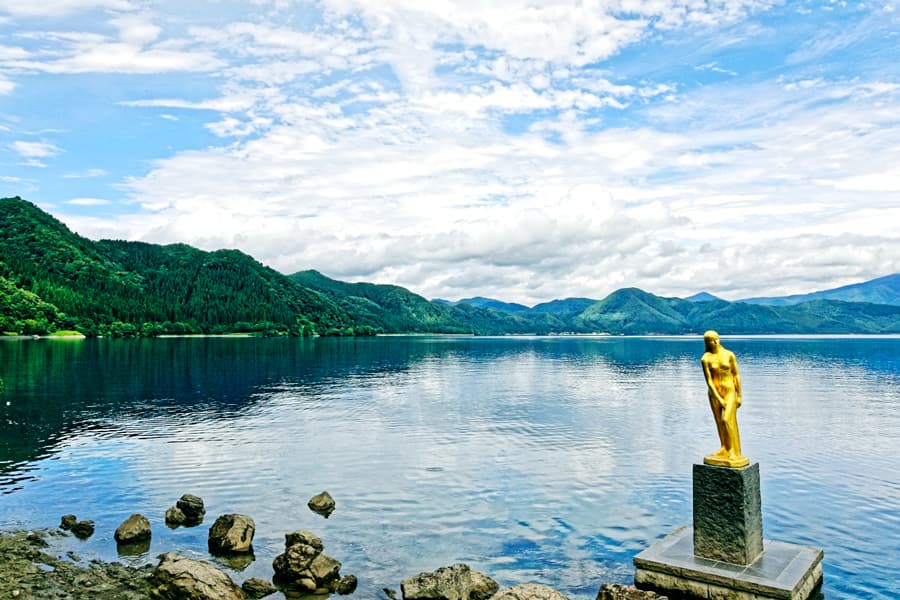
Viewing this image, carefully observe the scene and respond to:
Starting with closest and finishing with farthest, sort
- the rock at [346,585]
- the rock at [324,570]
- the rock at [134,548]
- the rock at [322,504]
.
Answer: the rock at [346,585], the rock at [324,570], the rock at [134,548], the rock at [322,504]

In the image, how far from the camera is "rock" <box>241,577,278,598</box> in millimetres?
25047

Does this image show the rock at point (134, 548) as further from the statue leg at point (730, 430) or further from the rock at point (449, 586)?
the statue leg at point (730, 430)

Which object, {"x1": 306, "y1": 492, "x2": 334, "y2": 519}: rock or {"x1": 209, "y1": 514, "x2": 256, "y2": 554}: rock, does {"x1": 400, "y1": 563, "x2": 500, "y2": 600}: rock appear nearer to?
{"x1": 209, "y1": 514, "x2": 256, "y2": 554}: rock

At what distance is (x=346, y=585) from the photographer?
2588 centimetres

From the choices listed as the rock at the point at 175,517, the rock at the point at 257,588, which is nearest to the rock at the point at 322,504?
the rock at the point at 175,517

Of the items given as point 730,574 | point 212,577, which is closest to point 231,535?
point 212,577

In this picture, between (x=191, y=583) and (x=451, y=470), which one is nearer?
(x=191, y=583)

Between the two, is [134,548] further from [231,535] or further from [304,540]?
[304,540]

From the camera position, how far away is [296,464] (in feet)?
161

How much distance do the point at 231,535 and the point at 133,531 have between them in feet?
17.1

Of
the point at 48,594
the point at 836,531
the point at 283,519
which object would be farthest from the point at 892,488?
the point at 48,594

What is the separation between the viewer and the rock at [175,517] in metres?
33.5

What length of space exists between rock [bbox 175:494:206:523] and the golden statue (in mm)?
26632

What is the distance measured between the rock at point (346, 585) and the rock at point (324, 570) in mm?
454
